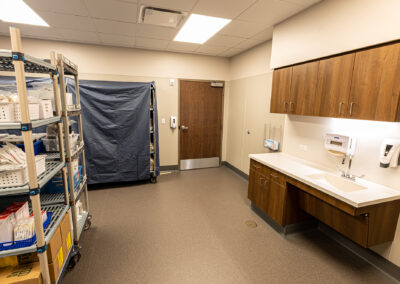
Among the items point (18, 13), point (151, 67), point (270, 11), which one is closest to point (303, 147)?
point (270, 11)

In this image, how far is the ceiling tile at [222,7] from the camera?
231 centimetres

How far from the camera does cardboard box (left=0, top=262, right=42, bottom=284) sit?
1.35 metres

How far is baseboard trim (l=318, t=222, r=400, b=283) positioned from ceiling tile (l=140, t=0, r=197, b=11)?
323 cm

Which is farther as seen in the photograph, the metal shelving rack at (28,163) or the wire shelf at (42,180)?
the wire shelf at (42,180)

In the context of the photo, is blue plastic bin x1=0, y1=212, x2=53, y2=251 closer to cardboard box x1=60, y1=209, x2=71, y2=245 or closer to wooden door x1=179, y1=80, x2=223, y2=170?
cardboard box x1=60, y1=209, x2=71, y2=245

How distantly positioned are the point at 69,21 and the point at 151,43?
1359mm

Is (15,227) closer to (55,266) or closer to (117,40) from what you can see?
(55,266)

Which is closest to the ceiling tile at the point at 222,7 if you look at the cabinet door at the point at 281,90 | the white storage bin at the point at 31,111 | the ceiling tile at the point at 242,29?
the ceiling tile at the point at 242,29

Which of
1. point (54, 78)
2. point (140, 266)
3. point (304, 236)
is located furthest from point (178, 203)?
point (54, 78)

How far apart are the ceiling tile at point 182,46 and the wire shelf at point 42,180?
9.76ft

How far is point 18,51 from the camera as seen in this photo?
121 centimetres

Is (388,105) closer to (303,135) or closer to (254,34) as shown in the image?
(303,135)

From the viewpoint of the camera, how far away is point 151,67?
4.44 m

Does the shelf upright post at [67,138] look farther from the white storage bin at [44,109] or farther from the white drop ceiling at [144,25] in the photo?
the white drop ceiling at [144,25]
